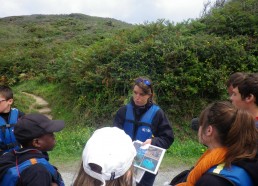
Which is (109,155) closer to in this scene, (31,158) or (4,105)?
(31,158)

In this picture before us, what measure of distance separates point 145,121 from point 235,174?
1698 millimetres

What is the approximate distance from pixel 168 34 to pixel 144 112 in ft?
23.9

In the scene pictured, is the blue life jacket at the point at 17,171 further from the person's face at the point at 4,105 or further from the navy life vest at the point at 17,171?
the person's face at the point at 4,105

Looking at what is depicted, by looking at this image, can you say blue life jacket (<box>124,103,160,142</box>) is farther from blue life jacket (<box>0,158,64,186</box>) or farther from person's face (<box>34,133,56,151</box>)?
blue life jacket (<box>0,158,64,186</box>)

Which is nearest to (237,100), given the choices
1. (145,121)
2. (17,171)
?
(145,121)

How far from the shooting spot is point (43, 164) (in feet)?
6.93

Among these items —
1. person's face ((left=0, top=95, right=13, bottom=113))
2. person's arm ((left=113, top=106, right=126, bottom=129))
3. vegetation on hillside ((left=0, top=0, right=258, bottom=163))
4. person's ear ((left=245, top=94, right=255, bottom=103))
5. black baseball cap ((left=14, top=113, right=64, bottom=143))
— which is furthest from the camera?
vegetation on hillside ((left=0, top=0, right=258, bottom=163))

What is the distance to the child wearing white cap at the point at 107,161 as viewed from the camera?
1.61 meters

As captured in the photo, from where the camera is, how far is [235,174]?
1689 mm

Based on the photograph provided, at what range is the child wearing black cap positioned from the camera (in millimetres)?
2037

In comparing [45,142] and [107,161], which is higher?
[107,161]

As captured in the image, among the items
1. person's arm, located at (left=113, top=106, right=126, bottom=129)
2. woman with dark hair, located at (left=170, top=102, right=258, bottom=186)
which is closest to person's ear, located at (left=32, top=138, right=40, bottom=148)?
woman with dark hair, located at (left=170, top=102, right=258, bottom=186)

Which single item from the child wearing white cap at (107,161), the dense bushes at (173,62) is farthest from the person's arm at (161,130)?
the dense bushes at (173,62)

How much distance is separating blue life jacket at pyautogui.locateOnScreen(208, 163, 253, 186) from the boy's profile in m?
2.62
